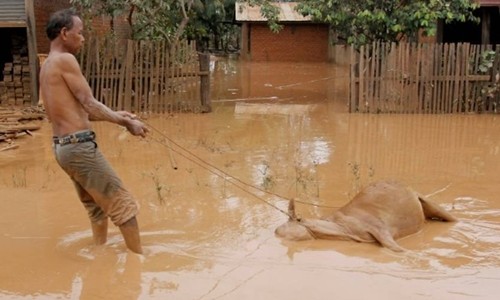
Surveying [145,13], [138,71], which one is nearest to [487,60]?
[138,71]

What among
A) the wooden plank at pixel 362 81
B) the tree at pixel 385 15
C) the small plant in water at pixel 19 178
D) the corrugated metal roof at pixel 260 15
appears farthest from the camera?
the corrugated metal roof at pixel 260 15

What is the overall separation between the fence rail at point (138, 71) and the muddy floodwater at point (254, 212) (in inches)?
29.9

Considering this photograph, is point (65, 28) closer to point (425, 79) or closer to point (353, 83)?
point (353, 83)

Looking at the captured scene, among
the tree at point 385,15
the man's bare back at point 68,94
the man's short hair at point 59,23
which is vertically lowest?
the man's bare back at point 68,94

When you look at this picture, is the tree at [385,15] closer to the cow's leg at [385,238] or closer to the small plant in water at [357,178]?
the small plant in water at [357,178]

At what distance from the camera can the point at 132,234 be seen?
4887 millimetres

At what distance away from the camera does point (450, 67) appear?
489 inches

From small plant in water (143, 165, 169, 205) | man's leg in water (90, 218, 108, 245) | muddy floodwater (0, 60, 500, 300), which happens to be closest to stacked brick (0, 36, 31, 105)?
muddy floodwater (0, 60, 500, 300)

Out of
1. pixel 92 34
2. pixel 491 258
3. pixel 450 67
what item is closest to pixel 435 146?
pixel 450 67

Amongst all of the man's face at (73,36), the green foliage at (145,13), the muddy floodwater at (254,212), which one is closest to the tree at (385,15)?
the muddy floodwater at (254,212)

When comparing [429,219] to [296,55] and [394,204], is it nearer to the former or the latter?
[394,204]

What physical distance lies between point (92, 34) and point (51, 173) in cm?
538

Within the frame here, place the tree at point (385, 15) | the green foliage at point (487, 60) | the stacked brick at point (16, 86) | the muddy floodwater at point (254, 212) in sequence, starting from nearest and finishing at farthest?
the muddy floodwater at point (254, 212) < the green foliage at point (487, 60) < the tree at point (385, 15) < the stacked brick at point (16, 86)

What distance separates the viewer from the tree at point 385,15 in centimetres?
1289
